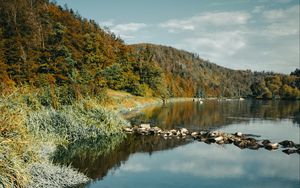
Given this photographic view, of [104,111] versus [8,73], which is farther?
[8,73]

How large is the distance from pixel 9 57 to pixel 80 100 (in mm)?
39834

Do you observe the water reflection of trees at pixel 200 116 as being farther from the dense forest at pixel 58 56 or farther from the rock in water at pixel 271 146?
the rock in water at pixel 271 146

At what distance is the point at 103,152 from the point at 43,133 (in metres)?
4.97

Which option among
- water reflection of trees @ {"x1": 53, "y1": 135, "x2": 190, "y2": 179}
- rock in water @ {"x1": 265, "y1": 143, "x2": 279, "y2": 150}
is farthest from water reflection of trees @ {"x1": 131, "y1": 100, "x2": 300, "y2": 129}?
rock in water @ {"x1": 265, "y1": 143, "x2": 279, "y2": 150}

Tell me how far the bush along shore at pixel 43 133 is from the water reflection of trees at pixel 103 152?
0.65 meters

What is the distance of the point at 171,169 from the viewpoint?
76.1 ft

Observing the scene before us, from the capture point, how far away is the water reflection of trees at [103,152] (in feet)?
74.9

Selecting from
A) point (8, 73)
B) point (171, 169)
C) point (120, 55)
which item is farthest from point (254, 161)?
point (120, 55)

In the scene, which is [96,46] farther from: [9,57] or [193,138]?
[193,138]

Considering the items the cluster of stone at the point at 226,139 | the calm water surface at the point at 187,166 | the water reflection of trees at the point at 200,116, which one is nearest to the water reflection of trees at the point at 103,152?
the calm water surface at the point at 187,166

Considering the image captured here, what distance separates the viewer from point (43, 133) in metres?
26.0

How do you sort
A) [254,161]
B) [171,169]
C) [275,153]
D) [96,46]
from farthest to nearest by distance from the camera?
[96,46]
[275,153]
[254,161]
[171,169]

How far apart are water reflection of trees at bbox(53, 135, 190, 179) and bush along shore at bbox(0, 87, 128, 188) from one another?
0.65 m

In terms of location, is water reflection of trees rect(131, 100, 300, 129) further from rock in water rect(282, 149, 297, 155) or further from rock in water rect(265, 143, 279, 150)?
rock in water rect(282, 149, 297, 155)
